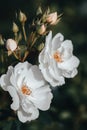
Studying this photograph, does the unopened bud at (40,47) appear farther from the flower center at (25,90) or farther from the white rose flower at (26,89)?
the flower center at (25,90)

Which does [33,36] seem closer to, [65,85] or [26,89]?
[26,89]

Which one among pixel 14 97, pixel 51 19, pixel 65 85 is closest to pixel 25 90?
pixel 14 97

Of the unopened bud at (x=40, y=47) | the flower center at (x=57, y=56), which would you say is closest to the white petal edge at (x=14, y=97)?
the unopened bud at (x=40, y=47)

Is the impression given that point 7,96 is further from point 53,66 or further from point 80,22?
point 80,22

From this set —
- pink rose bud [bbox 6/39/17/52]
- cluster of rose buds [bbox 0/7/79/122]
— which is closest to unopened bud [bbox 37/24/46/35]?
cluster of rose buds [bbox 0/7/79/122]

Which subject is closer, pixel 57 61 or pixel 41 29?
pixel 41 29

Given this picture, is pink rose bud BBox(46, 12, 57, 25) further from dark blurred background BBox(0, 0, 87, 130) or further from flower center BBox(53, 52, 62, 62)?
dark blurred background BBox(0, 0, 87, 130)
